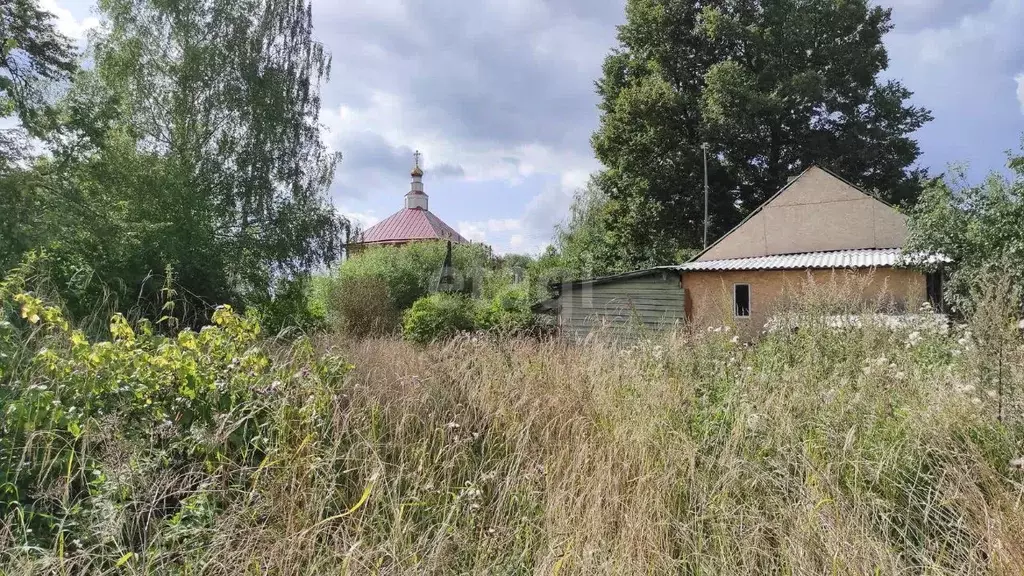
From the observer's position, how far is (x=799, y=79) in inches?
722

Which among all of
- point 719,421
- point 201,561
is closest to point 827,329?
point 719,421

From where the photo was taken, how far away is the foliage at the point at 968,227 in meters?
10.5

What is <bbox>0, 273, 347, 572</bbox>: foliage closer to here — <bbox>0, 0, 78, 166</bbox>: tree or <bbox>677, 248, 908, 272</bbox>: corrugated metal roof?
<bbox>0, 0, 78, 166</bbox>: tree

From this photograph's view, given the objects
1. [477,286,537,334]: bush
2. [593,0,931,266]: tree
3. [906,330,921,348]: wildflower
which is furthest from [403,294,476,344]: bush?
[906,330,921,348]: wildflower

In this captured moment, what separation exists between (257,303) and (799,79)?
61.3 ft

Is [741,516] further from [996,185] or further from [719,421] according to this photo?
[996,185]

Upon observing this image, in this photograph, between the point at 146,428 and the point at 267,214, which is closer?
the point at 146,428

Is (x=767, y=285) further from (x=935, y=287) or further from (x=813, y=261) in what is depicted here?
(x=935, y=287)

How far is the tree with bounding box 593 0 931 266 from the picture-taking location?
63.6 ft

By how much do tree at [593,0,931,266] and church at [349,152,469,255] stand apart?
1895 centimetres

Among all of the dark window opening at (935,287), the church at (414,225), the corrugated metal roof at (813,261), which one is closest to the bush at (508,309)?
the corrugated metal roof at (813,261)

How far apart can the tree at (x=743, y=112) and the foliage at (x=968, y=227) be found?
8.02 meters

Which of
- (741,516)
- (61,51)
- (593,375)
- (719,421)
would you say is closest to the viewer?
(741,516)

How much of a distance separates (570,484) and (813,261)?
13.8 m
